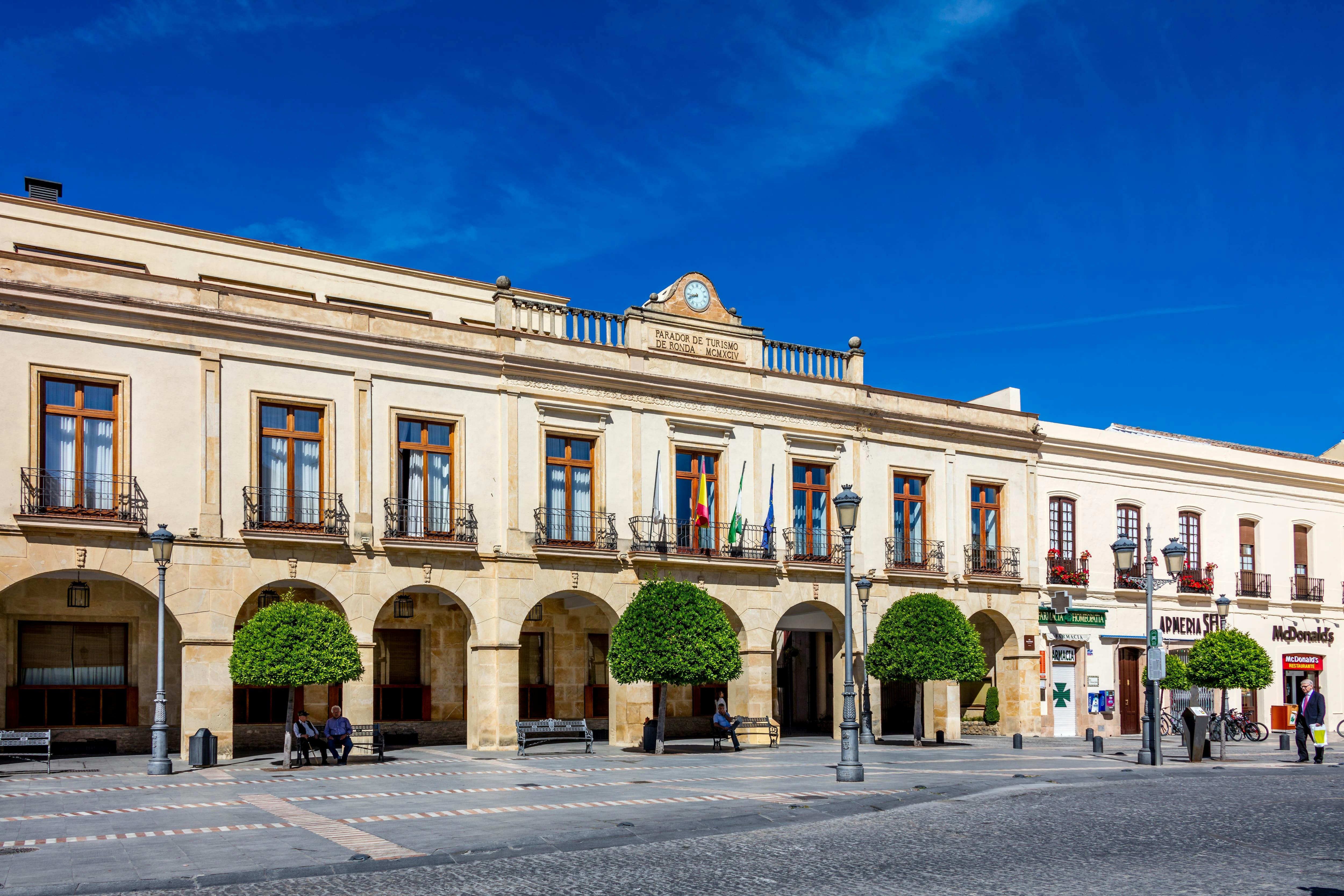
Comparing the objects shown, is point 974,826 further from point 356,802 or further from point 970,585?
point 970,585

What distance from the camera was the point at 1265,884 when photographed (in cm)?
1146

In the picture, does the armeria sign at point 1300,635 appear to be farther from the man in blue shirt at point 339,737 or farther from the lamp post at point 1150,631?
the man in blue shirt at point 339,737

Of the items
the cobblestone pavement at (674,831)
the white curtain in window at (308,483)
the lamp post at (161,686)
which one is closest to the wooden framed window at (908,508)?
the cobblestone pavement at (674,831)

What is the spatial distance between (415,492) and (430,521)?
2.37ft

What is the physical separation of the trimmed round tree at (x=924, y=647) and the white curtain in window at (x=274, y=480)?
46.5 feet

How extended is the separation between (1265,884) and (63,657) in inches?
930

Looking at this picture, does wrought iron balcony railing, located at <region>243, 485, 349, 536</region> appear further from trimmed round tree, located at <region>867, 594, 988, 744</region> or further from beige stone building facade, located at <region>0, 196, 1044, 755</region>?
trimmed round tree, located at <region>867, 594, 988, 744</region>

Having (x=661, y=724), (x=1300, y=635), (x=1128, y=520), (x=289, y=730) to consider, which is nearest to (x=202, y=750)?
(x=289, y=730)

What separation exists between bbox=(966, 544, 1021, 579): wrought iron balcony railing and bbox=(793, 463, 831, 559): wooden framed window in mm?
4702

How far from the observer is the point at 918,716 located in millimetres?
30641

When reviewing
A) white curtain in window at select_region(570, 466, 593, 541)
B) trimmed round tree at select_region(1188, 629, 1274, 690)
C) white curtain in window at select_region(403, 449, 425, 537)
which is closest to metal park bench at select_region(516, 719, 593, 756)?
white curtain in window at select_region(570, 466, 593, 541)

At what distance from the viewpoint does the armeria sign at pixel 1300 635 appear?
135ft

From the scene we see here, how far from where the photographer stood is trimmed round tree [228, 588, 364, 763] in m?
23.2

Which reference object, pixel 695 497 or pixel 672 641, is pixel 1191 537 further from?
pixel 672 641
